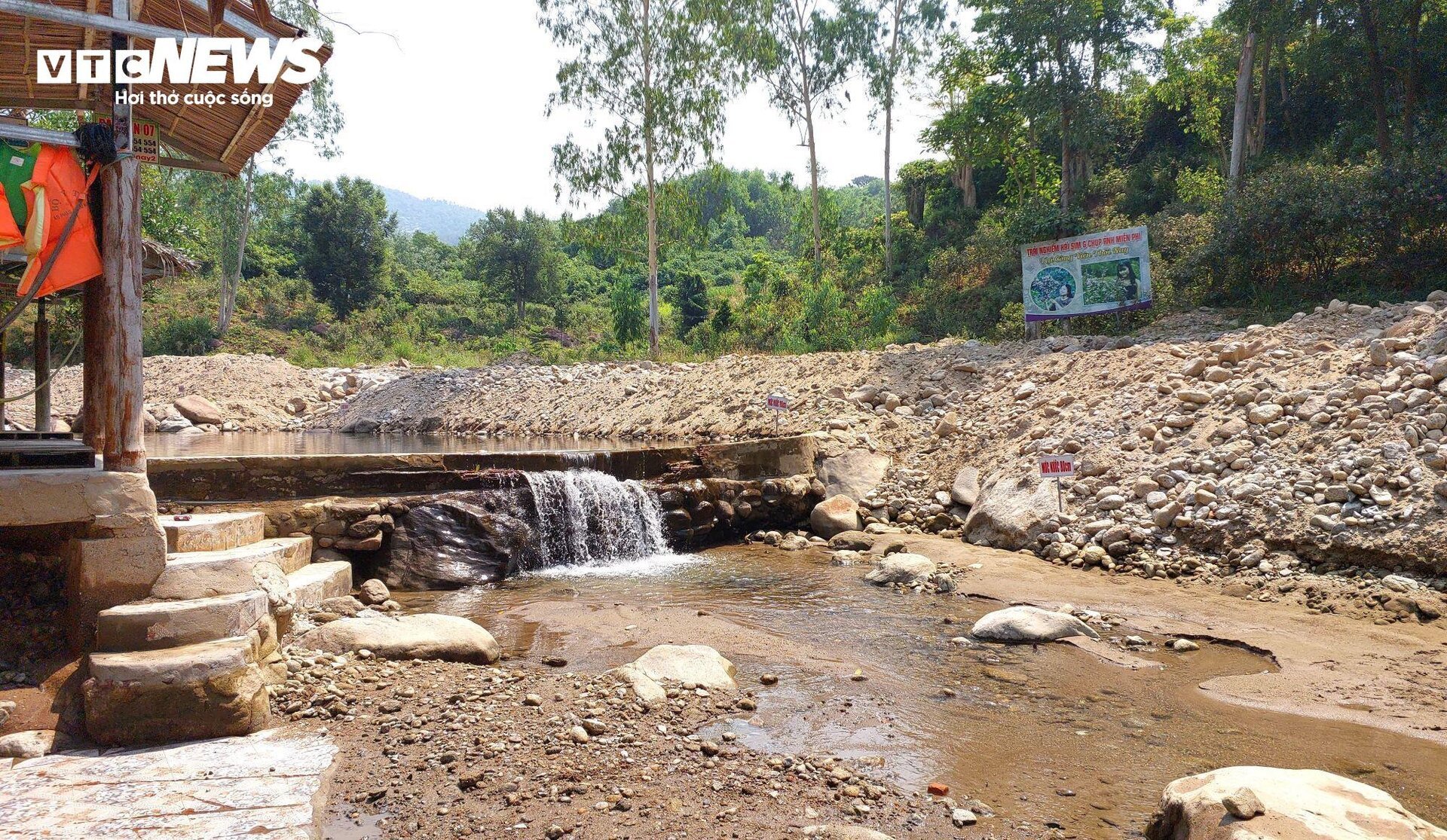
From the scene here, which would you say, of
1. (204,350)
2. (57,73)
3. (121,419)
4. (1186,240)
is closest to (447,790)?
(121,419)

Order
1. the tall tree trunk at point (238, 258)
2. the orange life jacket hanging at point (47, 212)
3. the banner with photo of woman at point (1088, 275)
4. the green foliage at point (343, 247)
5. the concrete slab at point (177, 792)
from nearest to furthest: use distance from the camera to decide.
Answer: the concrete slab at point (177, 792) < the orange life jacket hanging at point (47, 212) < the banner with photo of woman at point (1088, 275) < the tall tree trunk at point (238, 258) < the green foliage at point (343, 247)

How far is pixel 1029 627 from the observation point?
5.63 metres

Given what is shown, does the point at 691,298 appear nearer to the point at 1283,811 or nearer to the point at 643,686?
the point at 643,686

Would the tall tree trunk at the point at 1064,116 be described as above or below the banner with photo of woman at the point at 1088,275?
above

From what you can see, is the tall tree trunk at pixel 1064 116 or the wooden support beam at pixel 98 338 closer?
the wooden support beam at pixel 98 338

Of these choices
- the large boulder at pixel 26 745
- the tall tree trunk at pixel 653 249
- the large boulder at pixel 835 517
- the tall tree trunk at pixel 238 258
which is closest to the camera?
the large boulder at pixel 26 745

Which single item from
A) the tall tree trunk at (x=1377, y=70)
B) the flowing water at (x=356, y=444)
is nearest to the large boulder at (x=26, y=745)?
the flowing water at (x=356, y=444)

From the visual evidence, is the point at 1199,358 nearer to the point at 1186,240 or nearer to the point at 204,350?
the point at 1186,240

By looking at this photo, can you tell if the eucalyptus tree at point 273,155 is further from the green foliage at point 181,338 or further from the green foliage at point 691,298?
the green foliage at point 691,298

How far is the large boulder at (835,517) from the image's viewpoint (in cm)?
953

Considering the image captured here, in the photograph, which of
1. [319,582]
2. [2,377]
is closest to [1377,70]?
[319,582]

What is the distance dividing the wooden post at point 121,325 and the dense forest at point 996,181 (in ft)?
44.3

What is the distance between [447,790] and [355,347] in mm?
28156

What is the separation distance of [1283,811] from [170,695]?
4239mm
